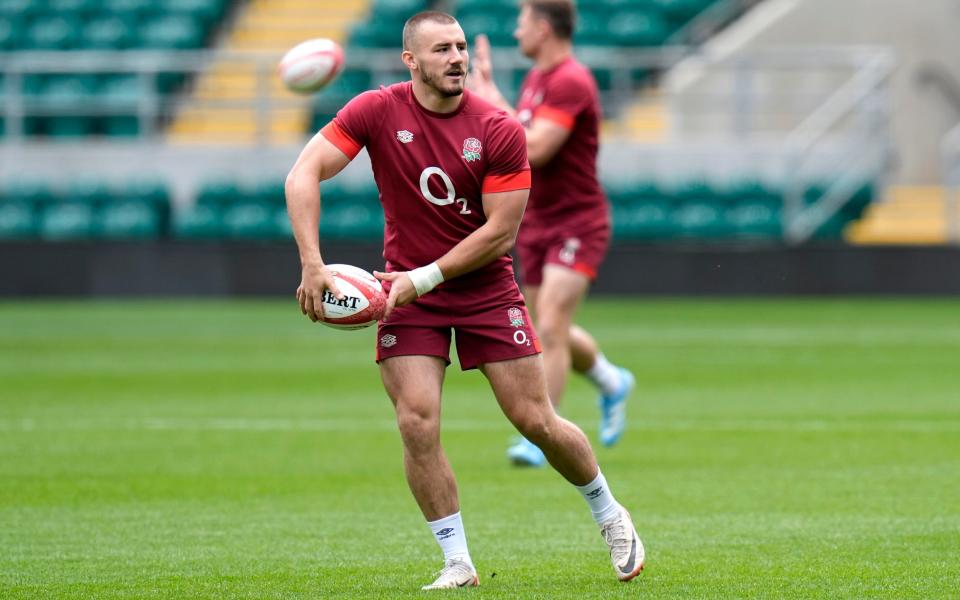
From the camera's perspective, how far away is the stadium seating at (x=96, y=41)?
26312mm

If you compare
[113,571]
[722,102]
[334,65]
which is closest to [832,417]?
[334,65]

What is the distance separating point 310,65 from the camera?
31.7 ft

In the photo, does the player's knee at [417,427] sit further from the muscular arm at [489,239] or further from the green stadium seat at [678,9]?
the green stadium seat at [678,9]

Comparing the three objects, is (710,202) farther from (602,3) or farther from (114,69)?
(114,69)

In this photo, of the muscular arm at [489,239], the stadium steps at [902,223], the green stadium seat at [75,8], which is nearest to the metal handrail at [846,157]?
the stadium steps at [902,223]

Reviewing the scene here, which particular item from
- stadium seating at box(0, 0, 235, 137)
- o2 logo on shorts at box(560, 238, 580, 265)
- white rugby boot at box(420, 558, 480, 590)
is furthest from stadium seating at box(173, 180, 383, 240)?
white rugby boot at box(420, 558, 480, 590)

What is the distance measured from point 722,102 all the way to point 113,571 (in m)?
20.0

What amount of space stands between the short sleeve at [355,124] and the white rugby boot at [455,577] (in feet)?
5.30

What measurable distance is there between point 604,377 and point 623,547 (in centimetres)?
429

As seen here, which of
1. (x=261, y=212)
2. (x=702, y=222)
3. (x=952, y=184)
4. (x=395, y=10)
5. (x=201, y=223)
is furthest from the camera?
(x=395, y=10)

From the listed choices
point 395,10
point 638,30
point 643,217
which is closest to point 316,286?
point 643,217

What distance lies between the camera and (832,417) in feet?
39.3

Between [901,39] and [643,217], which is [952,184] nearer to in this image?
[901,39]

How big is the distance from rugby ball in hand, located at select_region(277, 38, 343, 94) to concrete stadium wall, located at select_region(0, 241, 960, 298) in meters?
13.7
